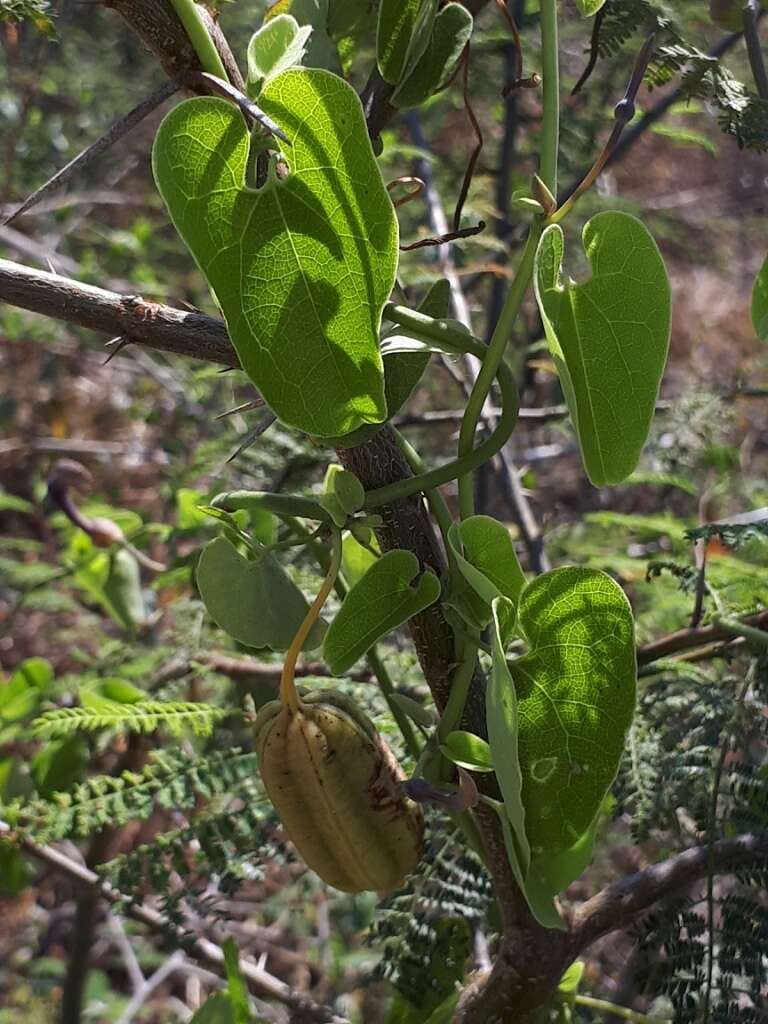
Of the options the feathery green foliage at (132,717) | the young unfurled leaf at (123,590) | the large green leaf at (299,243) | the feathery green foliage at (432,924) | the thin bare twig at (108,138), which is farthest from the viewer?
the young unfurled leaf at (123,590)

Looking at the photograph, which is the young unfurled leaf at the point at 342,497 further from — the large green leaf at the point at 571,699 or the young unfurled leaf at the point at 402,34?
the young unfurled leaf at the point at 402,34

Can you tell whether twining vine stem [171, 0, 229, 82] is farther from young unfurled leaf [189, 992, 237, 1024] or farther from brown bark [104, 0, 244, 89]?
young unfurled leaf [189, 992, 237, 1024]

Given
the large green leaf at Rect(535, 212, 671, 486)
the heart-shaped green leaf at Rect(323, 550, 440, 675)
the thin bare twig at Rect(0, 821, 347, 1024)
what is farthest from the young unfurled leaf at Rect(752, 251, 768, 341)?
Answer: the thin bare twig at Rect(0, 821, 347, 1024)

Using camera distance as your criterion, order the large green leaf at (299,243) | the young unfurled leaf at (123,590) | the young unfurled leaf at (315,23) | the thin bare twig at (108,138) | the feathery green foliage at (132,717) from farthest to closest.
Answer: the young unfurled leaf at (123,590), the feathery green foliage at (132,717), the young unfurled leaf at (315,23), the thin bare twig at (108,138), the large green leaf at (299,243)

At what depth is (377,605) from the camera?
1.91 ft

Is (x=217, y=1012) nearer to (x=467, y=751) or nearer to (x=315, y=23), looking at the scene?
(x=467, y=751)

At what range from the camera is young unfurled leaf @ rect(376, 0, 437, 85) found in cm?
61

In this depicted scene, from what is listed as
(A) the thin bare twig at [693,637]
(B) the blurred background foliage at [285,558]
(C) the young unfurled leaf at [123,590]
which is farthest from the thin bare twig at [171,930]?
(A) the thin bare twig at [693,637]

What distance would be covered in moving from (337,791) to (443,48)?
0.43 meters

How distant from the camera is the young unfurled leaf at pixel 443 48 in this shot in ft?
2.15

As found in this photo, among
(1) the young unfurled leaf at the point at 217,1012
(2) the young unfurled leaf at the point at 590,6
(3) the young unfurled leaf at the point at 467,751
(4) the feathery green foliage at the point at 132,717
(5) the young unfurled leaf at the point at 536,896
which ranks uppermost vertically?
(2) the young unfurled leaf at the point at 590,6

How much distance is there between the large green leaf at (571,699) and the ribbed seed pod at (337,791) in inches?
3.7

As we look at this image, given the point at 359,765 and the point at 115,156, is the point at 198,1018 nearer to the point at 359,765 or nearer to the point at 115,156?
the point at 359,765

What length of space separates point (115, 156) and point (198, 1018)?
2704 mm
